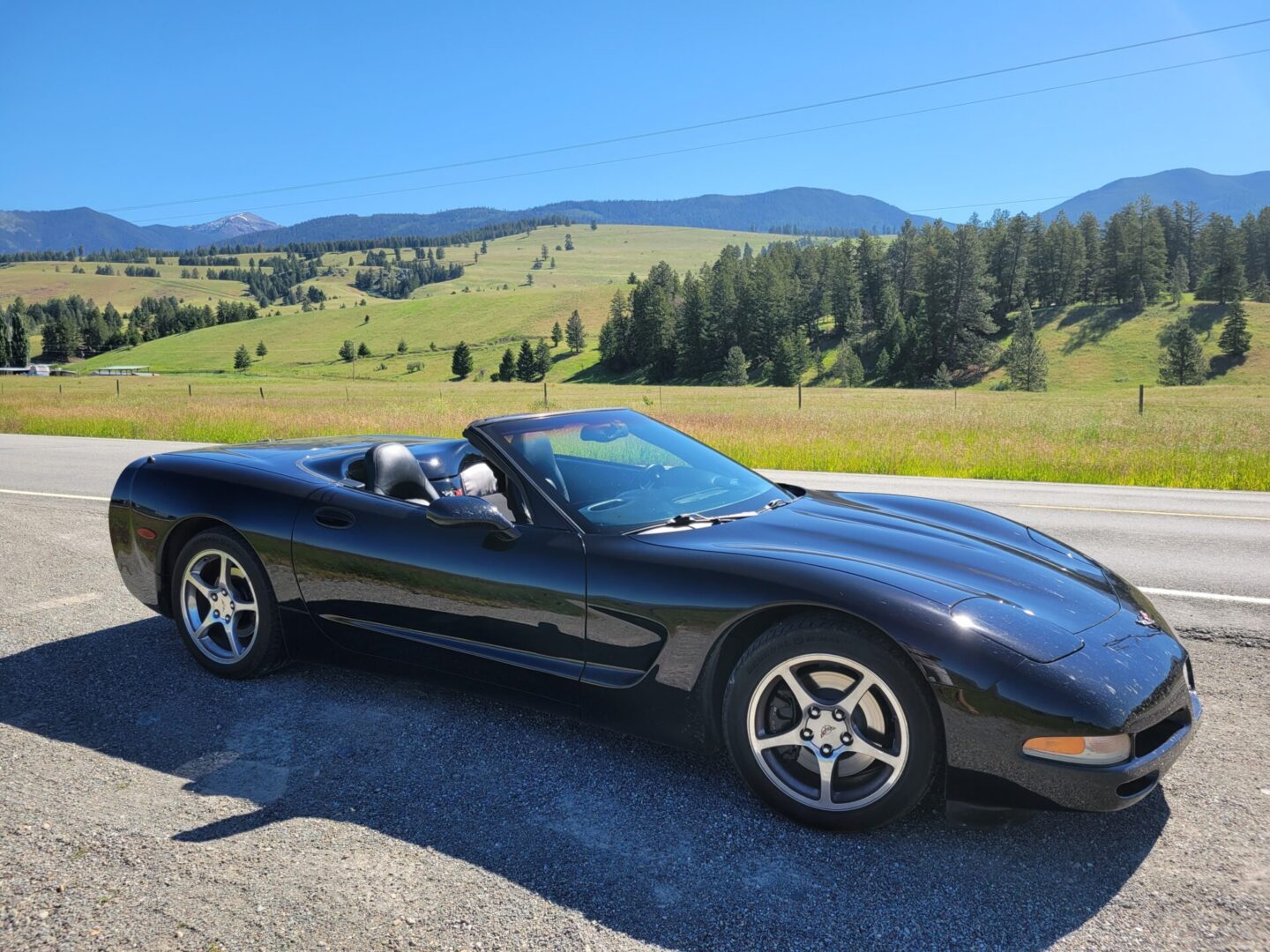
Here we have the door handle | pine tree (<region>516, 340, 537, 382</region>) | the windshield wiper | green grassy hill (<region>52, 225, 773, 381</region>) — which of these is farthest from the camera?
green grassy hill (<region>52, 225, 773, 381</region>)

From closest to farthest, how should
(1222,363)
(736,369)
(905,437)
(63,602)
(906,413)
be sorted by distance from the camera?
1. (63,602)
2. (905,437)
3. (906,413)
4. (1222,363)
5. (736,369)

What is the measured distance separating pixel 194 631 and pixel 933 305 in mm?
99208

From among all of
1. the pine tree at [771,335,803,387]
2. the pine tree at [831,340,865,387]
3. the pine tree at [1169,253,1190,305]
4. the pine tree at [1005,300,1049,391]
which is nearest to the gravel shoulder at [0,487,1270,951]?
the pine tree at [1005,300,1049,391]

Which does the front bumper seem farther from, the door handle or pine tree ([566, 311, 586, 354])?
pine tree ([566, 311, 586, 354])

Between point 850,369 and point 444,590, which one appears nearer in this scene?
point 444,590

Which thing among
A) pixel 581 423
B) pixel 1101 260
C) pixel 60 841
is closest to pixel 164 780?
pixel 60 841

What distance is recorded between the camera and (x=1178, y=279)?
107 m

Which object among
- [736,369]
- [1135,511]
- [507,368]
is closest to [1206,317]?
[736,369]

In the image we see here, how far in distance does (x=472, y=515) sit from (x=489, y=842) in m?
1.13

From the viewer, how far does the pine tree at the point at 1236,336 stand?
86.5 meters

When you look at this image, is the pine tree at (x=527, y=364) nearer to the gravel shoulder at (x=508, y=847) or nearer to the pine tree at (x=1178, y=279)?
the pine tree at (x=1178, y=279)

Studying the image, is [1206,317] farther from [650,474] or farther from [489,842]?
[489,842]

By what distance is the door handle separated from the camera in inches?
143

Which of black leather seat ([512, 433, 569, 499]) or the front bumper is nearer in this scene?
the front bumper
